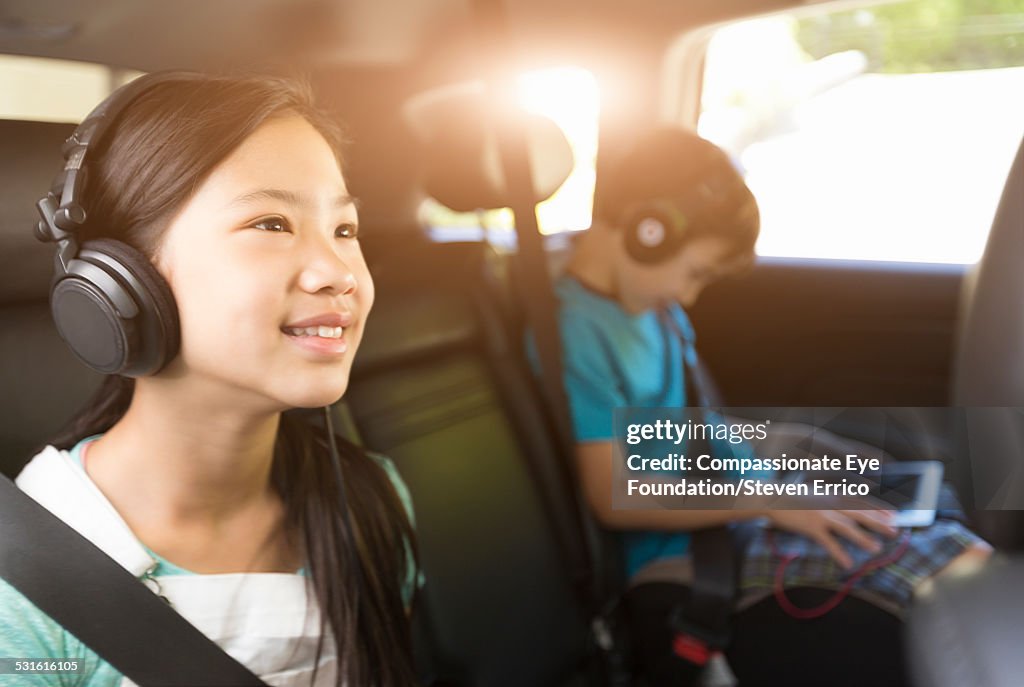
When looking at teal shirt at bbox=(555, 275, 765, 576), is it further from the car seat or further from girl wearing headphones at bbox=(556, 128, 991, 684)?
the car seat

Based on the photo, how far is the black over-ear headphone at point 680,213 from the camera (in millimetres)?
1176

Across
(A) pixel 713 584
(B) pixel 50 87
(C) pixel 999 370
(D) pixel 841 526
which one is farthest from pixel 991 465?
(B) pixel 50 87

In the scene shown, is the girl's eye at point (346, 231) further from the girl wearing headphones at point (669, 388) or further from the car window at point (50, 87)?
the girl wearing headphones at point (669, 388)

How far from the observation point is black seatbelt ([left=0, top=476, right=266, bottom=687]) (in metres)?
0.64

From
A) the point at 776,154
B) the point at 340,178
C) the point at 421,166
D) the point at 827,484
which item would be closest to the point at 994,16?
the point at 776,154

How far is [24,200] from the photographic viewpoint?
2.14ft

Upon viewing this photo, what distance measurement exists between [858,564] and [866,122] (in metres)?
0.59

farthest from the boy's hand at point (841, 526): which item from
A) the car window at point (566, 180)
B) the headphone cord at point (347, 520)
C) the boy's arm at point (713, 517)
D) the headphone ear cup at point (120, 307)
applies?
the headphone ear cup at point (120, 307)

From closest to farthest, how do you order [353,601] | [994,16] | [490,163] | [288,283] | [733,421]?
[288,283]
[353,601]
[994,16]
[490,163]
[733,421]

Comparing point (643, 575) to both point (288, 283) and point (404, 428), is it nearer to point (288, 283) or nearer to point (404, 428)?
point (404, 428)

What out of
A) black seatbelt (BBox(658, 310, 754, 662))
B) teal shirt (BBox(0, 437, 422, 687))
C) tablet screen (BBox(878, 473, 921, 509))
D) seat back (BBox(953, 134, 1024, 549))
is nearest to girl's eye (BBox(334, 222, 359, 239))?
teal shirt (BBox(0, 437, 422, 687))

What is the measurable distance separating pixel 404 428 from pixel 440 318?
0.18 meters

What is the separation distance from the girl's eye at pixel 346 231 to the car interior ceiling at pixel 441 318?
0.10 m

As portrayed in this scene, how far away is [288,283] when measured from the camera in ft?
2.10
